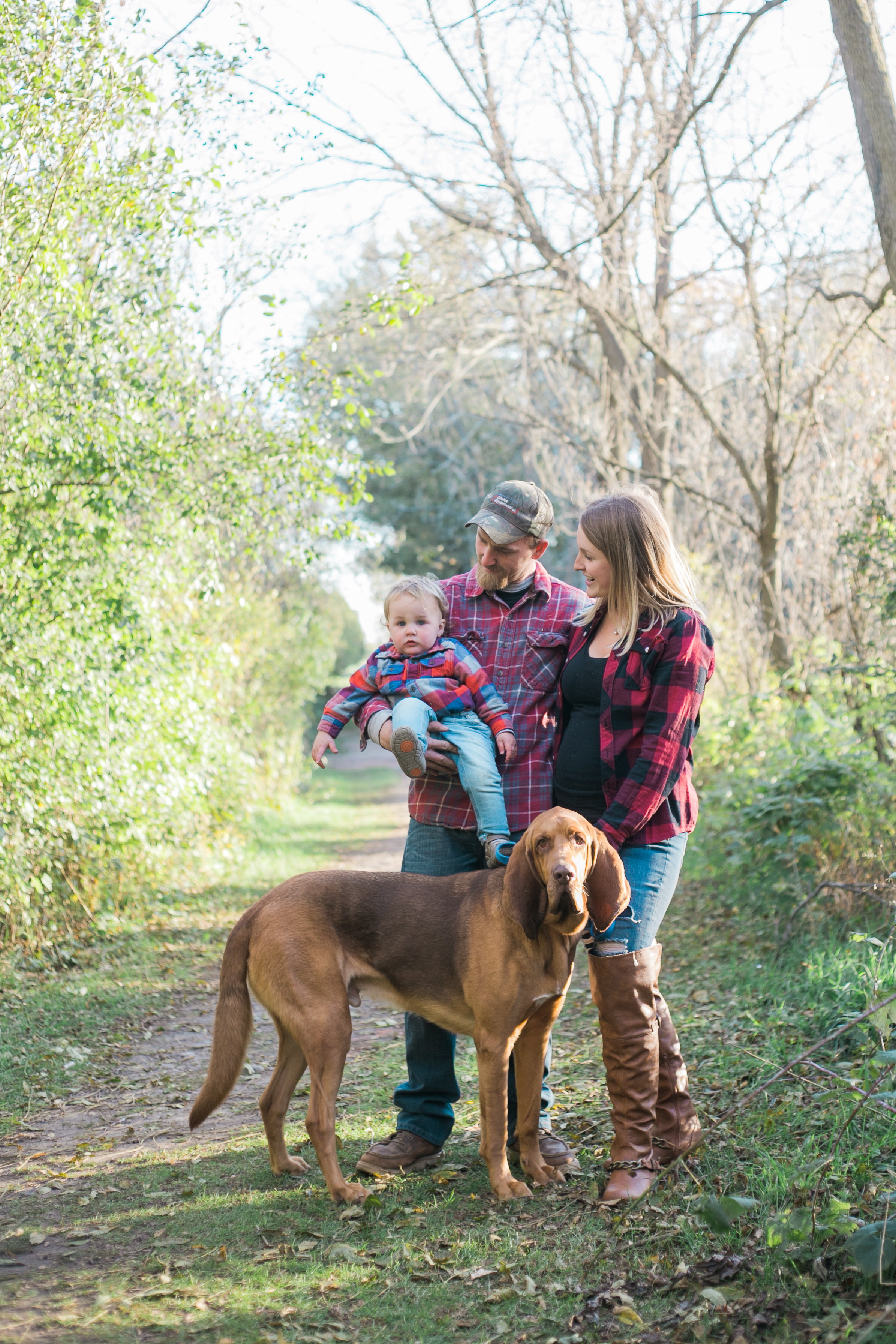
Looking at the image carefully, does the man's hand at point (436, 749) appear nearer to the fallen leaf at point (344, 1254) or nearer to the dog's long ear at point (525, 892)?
the dog's long ear at point (525, 892)

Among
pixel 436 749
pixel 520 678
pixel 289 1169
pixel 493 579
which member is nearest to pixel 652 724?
pixel 520 678

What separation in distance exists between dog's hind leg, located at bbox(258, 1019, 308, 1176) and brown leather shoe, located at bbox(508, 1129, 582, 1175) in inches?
32.1

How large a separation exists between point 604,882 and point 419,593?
1.35 metres

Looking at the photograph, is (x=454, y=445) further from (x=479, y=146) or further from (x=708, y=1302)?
(x=708, y=1302)

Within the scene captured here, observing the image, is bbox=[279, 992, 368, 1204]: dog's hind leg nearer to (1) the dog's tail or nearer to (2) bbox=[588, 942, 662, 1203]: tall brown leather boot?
(1) the dog's tail

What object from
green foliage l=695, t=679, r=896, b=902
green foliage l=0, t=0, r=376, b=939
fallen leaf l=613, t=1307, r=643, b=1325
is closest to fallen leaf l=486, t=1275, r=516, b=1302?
fallen leaf l=613, t=1307, r=643, b=1325

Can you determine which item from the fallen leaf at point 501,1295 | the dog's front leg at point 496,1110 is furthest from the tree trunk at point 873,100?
the fallen leaf at point 501,1295

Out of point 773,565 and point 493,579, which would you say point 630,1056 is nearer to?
point 493,579

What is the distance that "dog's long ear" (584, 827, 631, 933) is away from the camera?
3.53 metres

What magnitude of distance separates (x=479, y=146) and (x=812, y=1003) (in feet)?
27.0

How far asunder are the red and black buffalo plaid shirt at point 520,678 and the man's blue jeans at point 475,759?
0.12 metres

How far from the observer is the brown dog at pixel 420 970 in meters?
3.67

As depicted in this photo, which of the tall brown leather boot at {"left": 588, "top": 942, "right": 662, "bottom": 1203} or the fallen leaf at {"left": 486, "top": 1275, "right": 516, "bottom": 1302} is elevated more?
the tall brown leather boot at {"left": 588, "top": 942, "right": 662, "bottom": 1203}

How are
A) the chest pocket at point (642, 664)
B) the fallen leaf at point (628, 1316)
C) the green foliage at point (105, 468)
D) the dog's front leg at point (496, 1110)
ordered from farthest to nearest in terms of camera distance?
the green foliage at point (105, 468) < the dog's front leg at point (496, 1110) < the chest pocket at point (642, 664) < the fallen leaf at point (628, 1316)
